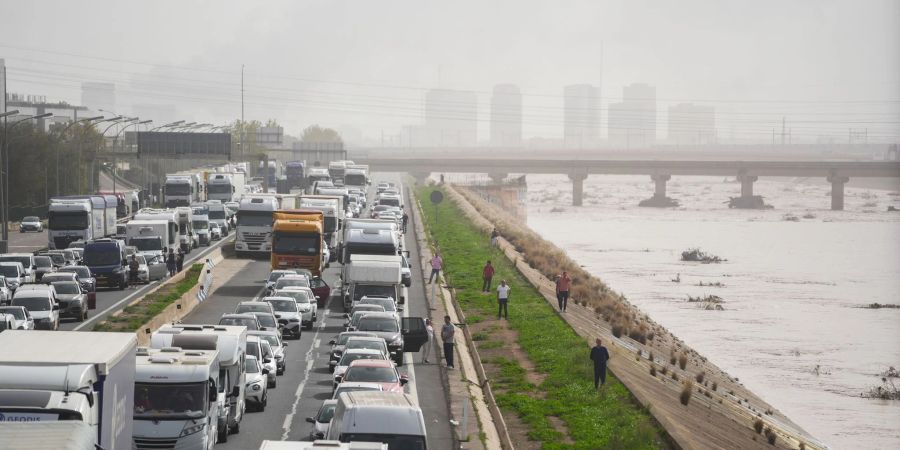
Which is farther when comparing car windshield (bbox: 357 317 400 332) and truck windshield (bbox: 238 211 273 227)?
truck windshield (bbox: 238 211 273 227)

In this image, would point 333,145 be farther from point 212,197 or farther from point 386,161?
point 212,197

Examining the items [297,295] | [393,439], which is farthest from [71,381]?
[297,295]

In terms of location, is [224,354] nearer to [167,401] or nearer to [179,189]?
[167,401]

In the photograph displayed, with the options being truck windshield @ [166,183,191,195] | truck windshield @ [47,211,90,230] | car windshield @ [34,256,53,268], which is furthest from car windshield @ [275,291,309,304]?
truck windshield @ [166,183,191,195]

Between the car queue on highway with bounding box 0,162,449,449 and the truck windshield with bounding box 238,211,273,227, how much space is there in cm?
8

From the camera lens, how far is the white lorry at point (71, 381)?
1750 centimetres

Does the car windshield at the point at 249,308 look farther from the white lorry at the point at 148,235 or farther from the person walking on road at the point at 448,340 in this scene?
the white lorry at the point at 148,235

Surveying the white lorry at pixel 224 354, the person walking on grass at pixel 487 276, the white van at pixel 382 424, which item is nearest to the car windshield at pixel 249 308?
the white lorry at pixel 224 354

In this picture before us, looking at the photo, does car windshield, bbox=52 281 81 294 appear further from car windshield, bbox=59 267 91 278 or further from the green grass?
the green grass

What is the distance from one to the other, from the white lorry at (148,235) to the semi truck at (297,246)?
924 centimetres

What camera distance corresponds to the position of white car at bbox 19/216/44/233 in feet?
339

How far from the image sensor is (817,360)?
64500mm

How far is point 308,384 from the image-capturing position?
36.6m

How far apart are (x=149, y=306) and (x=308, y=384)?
678 inches
